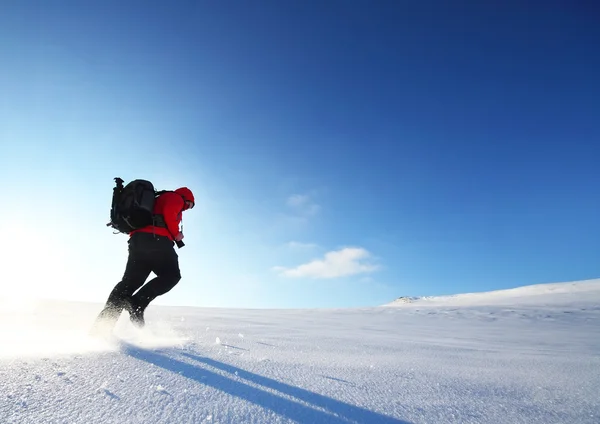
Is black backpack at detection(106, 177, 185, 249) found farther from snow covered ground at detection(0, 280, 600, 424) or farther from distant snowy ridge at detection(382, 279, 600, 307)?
distant snowy ridge at detection(382, 279, 600, 307)

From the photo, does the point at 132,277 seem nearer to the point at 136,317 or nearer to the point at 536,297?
the point at 136,317

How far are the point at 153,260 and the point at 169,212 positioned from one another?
0.55m

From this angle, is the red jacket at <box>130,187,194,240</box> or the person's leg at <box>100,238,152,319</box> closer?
the person's leg at <box>100,238,152,319</box>

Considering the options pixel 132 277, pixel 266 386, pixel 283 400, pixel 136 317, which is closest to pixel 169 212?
pixel 132 277

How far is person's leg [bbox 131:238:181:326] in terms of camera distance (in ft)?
10.9

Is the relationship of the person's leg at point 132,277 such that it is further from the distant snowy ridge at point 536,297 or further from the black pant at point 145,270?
the distant snowy ridge at point 536,297

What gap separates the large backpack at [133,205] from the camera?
130 inches

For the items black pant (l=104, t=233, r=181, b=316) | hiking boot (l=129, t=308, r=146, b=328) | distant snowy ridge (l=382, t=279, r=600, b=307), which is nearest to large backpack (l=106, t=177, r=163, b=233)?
black pant (l=104, t=233, r=181, b=316)

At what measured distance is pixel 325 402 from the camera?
1.44 meters

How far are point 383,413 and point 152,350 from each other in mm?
1624

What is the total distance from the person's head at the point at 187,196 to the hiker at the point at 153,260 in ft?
0.42

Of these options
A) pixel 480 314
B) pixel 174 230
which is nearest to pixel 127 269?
pixel 174 230

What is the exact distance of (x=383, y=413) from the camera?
1375 millimetres

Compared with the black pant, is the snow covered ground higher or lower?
lower
